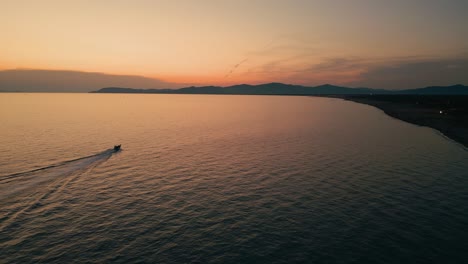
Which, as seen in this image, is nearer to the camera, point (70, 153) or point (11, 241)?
point (11, 241)

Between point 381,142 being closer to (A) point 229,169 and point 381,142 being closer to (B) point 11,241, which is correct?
(A) point 229,169

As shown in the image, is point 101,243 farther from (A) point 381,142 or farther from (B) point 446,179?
(A) point 381,142

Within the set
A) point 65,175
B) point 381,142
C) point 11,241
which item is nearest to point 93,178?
point 65,175

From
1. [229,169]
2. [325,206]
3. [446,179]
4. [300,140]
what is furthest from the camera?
[300,140]

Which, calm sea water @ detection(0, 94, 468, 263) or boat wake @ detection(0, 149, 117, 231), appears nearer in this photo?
calm sea water @ detection(0, 94, 468, 263)

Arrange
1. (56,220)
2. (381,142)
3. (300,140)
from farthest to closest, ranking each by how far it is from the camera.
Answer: (300,140) < (381,142) < (56,220)

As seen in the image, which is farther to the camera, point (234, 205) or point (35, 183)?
point (35, 183)

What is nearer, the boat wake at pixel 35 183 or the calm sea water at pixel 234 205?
the calm sea water at pixel 234 205

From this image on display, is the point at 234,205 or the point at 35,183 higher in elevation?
the point at 35,183
